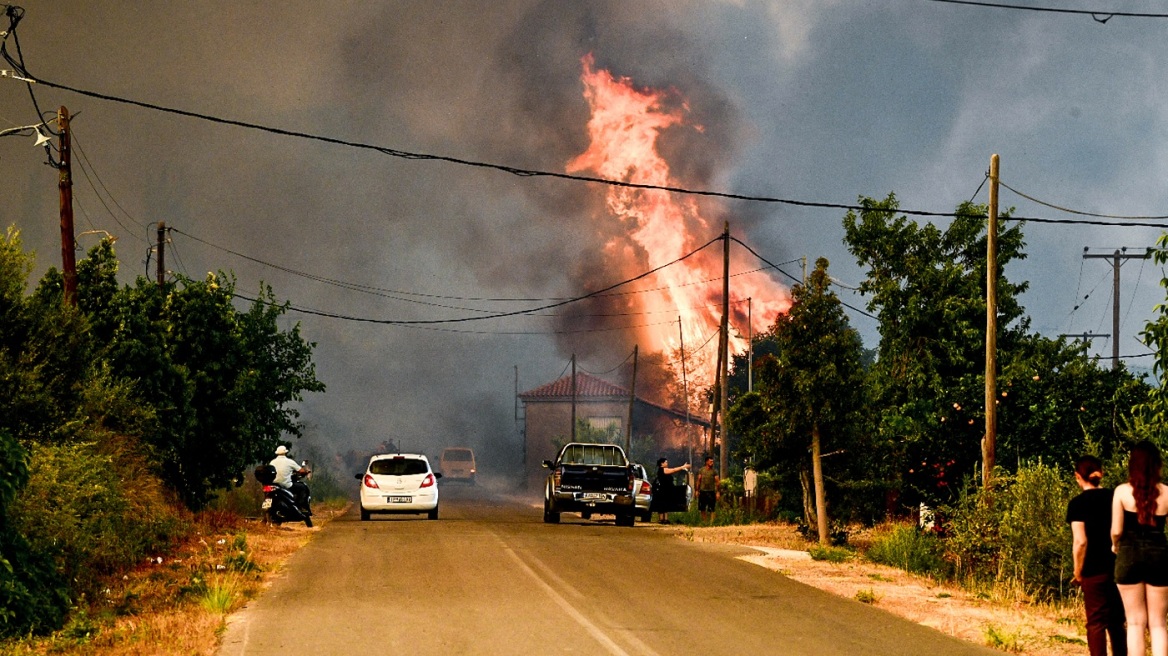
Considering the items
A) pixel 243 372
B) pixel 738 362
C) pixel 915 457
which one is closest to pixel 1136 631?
pixel 915 457

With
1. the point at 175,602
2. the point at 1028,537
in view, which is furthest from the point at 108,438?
the point at 1028,537

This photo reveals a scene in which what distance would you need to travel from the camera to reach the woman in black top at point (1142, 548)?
32.6 ft

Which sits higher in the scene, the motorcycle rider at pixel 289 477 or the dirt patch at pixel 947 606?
the motorcycle rider at pixel 289 477

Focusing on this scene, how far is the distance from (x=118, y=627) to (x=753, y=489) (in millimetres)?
28720

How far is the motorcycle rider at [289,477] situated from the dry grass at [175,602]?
6.01m

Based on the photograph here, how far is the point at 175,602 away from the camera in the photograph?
15.5 meters

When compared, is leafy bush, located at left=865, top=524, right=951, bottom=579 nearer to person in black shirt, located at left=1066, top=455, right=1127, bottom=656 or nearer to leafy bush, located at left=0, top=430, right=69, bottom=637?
person in black shirt, located at left=1066, top=455, right=1127, bottom=656

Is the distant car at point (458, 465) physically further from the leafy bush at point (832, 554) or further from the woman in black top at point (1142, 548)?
the woman in black top at point (1142, 548)

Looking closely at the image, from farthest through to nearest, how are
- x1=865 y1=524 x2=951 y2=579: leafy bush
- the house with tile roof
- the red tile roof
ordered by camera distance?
the red tile roof, the house with tile roof, x1=865 y1=524 x2=951 y2=579: leafy bush

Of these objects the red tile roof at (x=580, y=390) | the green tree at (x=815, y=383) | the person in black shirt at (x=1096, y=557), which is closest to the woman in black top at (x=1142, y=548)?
the person in black shirt at (x=1096, y=557)

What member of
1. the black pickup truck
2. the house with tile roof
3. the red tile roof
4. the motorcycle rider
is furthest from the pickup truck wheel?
the red tile roof

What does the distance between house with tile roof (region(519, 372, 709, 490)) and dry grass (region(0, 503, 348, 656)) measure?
3164 inches

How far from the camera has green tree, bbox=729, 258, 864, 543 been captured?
2580 centimetres

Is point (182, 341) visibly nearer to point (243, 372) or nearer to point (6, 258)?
point (243, 372)
